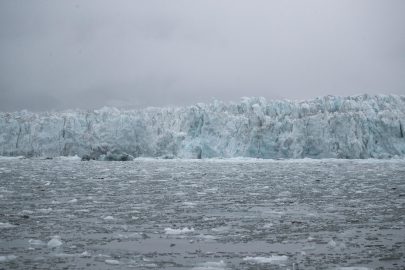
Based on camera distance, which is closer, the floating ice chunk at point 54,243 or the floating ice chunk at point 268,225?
the floating ice chunk at point 54,243

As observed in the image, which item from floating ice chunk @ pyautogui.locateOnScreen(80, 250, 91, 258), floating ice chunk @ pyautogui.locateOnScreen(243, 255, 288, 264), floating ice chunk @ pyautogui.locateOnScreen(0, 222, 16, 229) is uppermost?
floating ice chunk @ pyautogui.locateOnScreen(80, 250, 91, 258)

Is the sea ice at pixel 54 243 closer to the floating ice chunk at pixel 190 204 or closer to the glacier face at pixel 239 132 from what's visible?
the floating ice chunk at pixel 190 204

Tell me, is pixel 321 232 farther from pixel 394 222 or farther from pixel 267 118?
pixel 267 118

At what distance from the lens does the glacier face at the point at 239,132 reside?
47.2m

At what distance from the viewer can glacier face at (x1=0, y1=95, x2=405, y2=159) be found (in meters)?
47.2

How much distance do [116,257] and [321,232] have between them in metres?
3.77

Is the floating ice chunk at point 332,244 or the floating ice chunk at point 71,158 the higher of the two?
the floating ice chunk at point 332,244

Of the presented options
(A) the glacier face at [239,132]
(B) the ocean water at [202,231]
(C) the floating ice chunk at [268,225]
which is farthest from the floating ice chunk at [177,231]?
(A) the glacier face at [239,132]

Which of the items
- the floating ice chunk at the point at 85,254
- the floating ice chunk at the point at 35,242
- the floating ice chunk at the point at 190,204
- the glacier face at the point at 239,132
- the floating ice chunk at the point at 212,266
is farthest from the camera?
the glacier face at the point at 239,132

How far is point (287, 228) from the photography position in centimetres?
898

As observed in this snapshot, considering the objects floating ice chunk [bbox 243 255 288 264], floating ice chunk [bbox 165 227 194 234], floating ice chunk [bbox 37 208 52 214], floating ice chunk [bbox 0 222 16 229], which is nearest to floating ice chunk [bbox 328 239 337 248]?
floating ice chunk [bbox 243 255 288 264]

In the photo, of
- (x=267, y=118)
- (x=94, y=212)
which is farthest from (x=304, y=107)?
(x=94, y=212)

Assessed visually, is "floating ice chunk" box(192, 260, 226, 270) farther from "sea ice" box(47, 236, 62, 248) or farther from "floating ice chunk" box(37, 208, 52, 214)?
"floating ice chunk" box(37, 208, 52, 214)

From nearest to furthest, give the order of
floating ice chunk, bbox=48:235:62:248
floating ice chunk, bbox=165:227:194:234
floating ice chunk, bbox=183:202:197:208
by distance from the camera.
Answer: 1. floating ice chunk, bbox=48:235:62:248
2. floating ice chunk, bbox=165:227:194:234
3. floating ice chunk, bbox=183:202:197:208
